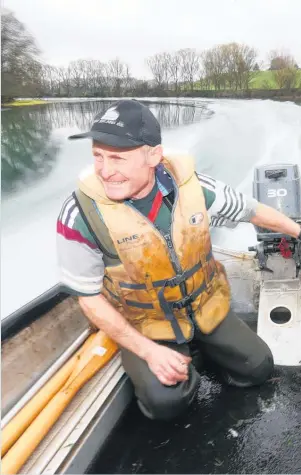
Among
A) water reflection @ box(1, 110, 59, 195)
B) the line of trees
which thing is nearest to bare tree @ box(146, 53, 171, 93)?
the line of trees

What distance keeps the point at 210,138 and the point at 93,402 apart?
3935mm

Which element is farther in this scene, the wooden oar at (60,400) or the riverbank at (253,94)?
the riverbank at (253,94)

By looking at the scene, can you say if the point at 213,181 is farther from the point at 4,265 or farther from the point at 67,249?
the point at 4,265

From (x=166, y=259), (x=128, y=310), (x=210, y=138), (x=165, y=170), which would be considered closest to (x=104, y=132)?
(x=165, y=170)

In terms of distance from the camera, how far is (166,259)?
1312 mm

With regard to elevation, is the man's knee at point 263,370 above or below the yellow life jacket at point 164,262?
below

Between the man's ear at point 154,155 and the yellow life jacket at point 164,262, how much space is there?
14 cm

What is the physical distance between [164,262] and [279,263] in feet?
2.39

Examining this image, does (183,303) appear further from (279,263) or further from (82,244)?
(279,263)

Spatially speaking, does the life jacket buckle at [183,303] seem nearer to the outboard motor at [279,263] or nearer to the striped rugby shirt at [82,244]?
the striped rugby shirt at [82,244]

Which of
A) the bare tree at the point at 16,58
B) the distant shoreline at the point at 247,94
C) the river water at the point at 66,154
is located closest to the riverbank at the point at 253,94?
the distant shoreline at the point at 247,94

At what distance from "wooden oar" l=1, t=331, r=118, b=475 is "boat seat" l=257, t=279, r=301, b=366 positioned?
0.63 metres

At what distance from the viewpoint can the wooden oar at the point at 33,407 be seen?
1.15 m

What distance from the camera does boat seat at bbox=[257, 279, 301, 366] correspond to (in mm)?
1645
